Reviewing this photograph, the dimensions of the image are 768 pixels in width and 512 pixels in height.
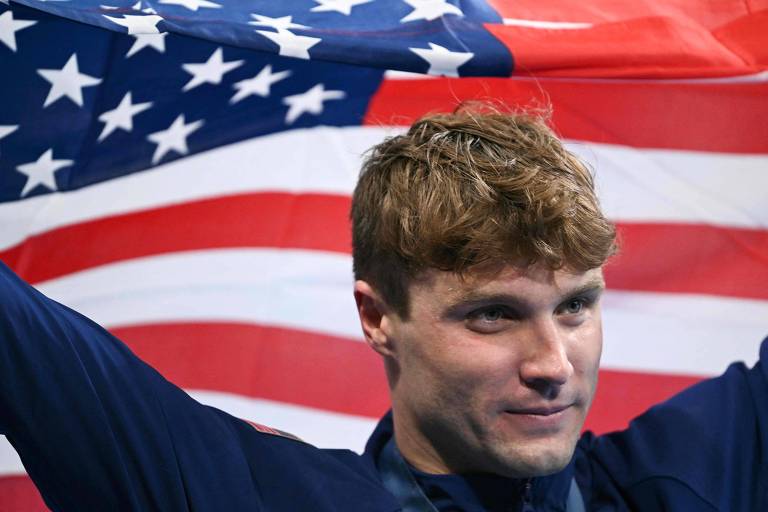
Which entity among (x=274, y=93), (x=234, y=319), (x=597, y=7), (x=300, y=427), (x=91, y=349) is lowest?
(x=300, y=427)

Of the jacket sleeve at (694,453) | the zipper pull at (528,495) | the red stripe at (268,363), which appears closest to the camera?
Result: the zipper pull at (528,495)

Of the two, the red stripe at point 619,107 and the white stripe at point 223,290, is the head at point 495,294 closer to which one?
the red stripe at point 619,107

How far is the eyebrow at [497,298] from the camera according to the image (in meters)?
2.43

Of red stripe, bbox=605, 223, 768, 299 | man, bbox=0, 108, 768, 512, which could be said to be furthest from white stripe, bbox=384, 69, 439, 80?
man, bbox=0, 108, 768, 512

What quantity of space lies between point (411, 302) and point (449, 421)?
10.7 inches

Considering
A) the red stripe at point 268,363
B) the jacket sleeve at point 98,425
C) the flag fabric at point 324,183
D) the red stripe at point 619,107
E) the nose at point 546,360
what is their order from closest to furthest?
the jacket sleeve at point 98,425 → the nose at point 546,360 → the flag fabric at point 324,183 → the red stripe at point 619,107 → the red stripe at point 268,363

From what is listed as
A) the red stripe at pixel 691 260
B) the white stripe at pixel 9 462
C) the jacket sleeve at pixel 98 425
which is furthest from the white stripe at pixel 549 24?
the white stripe at pixel 9 462

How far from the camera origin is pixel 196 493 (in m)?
2.42

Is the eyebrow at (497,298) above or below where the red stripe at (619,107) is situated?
below

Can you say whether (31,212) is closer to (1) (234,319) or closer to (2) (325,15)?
(1) (234,319)

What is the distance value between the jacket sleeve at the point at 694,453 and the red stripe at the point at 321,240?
755 millimetres

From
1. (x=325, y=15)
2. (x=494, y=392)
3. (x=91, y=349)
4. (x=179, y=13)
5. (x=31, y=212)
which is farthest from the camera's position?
(x=31, y=212)

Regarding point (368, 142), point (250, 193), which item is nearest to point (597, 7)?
point (368, 142)

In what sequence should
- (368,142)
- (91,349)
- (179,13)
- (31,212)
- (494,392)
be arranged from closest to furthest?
(91,349)
(494,392)
(179,13)
(31,212)
(368,142)
